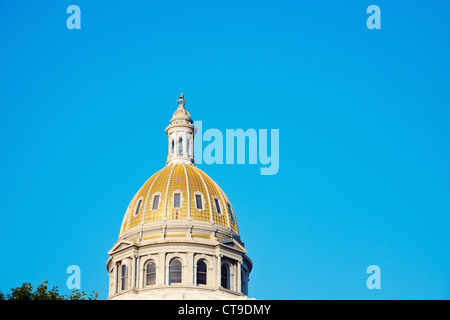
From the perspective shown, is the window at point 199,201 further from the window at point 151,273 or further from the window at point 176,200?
the window at point 151,273

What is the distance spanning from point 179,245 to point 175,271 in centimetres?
307

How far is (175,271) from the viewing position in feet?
368

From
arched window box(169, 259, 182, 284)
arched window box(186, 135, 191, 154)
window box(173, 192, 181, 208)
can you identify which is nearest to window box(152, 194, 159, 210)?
window box(173, 192, 181, 208)

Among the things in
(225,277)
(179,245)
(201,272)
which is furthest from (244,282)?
(179,245)

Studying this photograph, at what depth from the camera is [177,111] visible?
427 ft

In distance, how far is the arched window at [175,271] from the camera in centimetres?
11150

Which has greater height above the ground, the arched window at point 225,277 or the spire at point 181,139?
the spire at point 181,139

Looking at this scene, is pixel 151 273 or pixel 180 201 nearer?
pixel 151 273

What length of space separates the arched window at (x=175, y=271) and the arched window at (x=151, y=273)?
2098mm

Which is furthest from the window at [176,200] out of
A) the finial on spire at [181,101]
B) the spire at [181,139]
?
the finial on spire at [181,101]

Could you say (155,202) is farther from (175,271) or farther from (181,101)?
(181,101)

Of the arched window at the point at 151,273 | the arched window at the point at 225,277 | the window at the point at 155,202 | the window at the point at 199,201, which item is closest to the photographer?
the arched window at the point at 151,273

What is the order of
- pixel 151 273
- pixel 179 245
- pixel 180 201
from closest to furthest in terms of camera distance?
pixel 179 245 < pixel 151 273 < pixel 180 201
